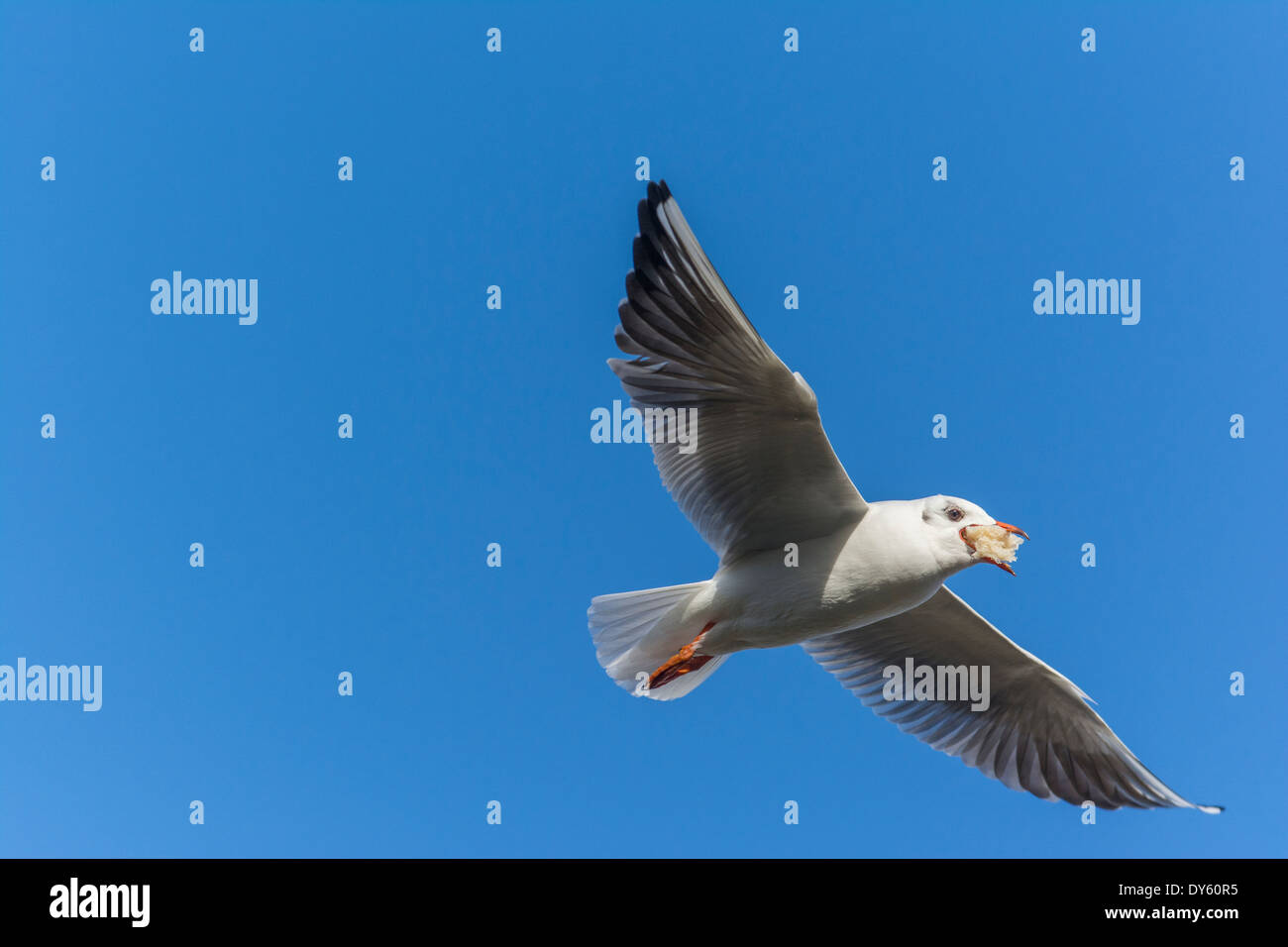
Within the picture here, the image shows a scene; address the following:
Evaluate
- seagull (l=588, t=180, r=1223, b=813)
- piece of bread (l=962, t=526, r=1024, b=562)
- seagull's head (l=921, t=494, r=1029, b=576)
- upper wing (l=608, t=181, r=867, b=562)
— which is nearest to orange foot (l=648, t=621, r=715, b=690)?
seagull (l=588, t=180, r=1223, b=813)

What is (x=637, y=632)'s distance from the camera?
5.95 meters

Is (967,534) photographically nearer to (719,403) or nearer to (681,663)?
(719,403)

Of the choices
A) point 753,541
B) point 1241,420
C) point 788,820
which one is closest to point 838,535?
point 753,541

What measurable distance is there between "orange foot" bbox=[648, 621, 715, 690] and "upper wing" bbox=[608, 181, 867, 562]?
448 mm

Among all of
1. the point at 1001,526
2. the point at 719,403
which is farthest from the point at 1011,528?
the point at 719,403

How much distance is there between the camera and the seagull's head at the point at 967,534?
5.39 metres

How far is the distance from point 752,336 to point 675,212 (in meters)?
0.61

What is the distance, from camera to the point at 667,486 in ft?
19.2

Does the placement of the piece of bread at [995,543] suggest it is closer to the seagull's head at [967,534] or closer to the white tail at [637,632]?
the seagull's head at [967,534]

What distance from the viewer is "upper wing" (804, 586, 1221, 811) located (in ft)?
A: 21.3

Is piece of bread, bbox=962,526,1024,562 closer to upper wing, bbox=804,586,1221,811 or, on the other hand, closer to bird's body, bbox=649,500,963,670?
bird's body, bbox=649,500,963,670

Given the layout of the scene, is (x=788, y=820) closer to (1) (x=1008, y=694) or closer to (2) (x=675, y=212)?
(1) (x=1008, y=694)

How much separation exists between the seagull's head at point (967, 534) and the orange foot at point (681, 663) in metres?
1.16

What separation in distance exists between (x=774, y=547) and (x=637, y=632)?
797 mm
